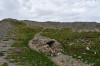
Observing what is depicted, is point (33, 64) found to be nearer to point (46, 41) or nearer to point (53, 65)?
point (53, 65)

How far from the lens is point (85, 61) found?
19.8 meters

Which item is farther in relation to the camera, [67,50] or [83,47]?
[83,47]

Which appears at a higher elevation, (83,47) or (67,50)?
(83,47)

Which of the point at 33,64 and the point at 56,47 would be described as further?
the point at 56,47

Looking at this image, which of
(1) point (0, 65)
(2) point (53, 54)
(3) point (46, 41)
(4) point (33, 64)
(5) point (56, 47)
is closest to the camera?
(1) point (0, 65)

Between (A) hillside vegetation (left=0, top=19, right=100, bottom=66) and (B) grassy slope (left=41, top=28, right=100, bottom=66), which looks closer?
(A) hillside vegetation (left=0, top=19, right=100, bottom=66)

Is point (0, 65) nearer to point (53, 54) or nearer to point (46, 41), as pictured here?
point (53, 54)

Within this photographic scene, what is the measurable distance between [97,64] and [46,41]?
50.7ft

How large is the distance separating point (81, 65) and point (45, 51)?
9.60 metres

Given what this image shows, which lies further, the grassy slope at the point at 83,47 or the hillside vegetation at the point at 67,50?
the grassy slope at the point at 83,47

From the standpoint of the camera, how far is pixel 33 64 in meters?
18.1

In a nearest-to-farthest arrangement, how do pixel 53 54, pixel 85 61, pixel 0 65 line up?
pixel 0 65 → pixel 85 61 → pixel 53 54

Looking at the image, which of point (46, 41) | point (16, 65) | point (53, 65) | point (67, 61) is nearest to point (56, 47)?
point (46, 41)

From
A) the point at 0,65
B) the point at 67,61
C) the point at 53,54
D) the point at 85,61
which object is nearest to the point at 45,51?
the point at 53,54
